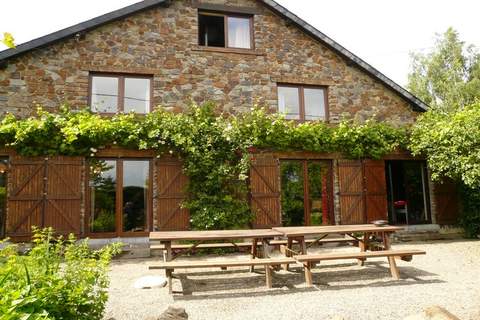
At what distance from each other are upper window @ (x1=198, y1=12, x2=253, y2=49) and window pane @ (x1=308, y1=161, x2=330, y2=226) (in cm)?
395

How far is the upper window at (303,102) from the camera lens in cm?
1011

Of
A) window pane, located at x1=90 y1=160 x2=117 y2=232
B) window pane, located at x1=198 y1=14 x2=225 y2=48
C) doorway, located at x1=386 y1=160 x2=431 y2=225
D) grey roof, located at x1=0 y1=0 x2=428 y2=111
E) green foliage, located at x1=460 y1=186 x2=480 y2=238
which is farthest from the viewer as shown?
doorway, located at x1=386 y1=160 x2=431 y2=225

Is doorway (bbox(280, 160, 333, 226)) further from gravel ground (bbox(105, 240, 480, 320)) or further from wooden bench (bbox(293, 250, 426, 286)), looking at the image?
wooden bench (bbox(293, 250, 426, 286))

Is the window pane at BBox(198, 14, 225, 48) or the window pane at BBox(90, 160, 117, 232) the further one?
the window pane at BBox(198, 14, 225, 48)

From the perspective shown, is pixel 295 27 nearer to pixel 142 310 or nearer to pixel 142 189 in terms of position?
pixel 142 189

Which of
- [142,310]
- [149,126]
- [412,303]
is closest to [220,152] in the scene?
[149,126]

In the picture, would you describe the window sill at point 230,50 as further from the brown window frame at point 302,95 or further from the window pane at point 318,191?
the window pane at point 318,191

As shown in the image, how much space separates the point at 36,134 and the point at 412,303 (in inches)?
303

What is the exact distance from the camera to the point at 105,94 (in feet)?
29.3

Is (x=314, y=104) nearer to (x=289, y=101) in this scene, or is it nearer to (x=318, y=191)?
(x=289, y=101)

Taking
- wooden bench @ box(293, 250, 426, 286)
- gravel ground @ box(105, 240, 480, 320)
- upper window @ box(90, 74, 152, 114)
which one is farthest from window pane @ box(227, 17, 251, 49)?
wooden bench @ box(293, 250, 426, 286)

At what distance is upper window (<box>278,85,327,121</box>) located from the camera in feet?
33.2

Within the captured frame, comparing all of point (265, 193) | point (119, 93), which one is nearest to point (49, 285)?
point (265, 193)

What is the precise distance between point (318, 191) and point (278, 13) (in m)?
5.33
